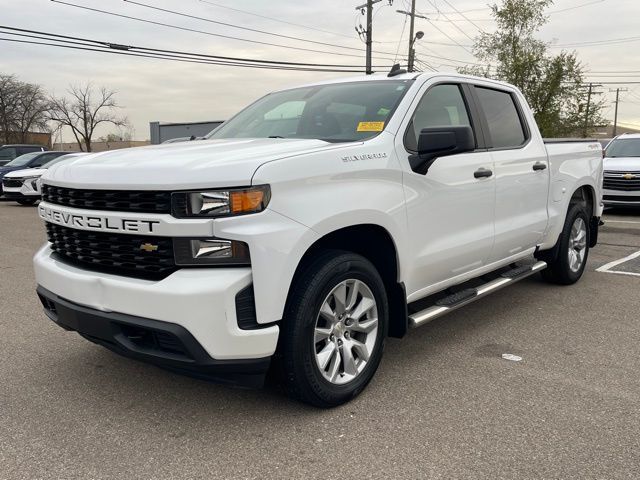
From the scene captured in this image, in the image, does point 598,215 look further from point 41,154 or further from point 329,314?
point 41,154

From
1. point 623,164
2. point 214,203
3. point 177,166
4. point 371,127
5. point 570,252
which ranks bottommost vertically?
point 570,252

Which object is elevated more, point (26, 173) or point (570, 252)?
point (26, 173)

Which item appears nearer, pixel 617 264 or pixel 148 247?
pixel 148 247

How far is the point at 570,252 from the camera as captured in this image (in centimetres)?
582

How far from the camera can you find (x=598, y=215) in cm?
621

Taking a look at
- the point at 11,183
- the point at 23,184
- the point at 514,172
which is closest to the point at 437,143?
the point at 514,172

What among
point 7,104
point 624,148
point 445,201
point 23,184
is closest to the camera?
point 445,201

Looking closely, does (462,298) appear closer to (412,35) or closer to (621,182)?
(621,182)

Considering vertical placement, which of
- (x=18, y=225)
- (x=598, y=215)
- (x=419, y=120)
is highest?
(x=419, y=120)

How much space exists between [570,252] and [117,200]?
4689mm

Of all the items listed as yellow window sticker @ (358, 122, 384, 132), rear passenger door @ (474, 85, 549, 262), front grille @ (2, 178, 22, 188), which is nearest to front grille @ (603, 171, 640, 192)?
rear passenger door @ (474, 85, 549, 262)

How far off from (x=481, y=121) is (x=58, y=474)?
363 centimetres

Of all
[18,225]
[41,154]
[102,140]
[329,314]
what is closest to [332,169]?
[329,314]

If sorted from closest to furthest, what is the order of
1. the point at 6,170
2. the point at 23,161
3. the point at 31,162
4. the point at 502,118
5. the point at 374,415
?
the point at 374,415, the point at 502,118, the point at 31,162, the point at 6,170, the point at 23,161
